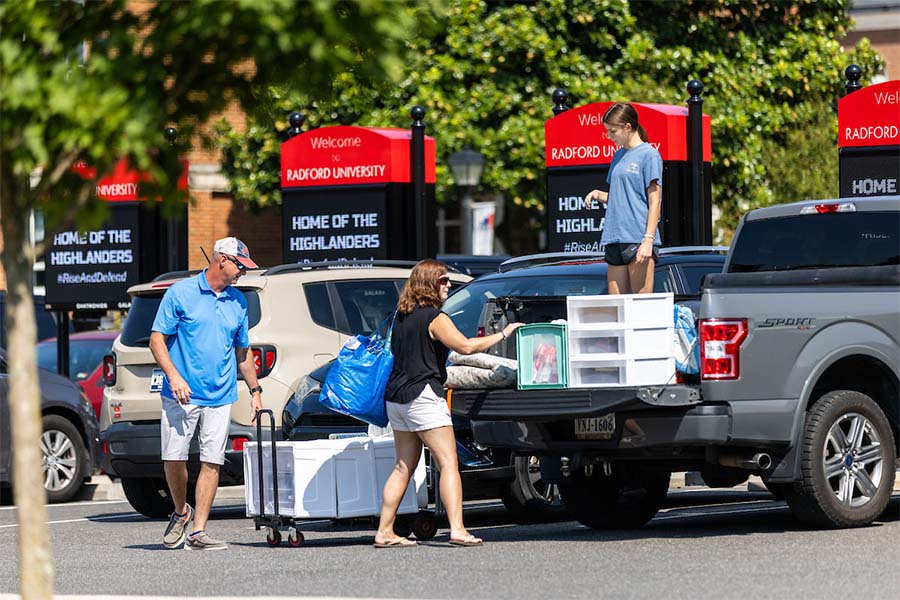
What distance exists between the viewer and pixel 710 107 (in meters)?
30.4

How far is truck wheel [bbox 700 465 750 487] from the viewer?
11.0m

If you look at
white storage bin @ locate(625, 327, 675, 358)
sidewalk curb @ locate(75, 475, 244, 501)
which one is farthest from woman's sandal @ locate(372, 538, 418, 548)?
sidewalk curb @ locate(75, 475, 244, 501)

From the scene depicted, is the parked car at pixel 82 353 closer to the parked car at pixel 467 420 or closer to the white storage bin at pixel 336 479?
the parked car at pixel 467 420

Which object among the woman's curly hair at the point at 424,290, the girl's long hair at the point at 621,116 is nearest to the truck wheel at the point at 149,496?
the woman's curly hair at the point at 424,290

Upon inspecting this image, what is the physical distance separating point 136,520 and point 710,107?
18.0 m

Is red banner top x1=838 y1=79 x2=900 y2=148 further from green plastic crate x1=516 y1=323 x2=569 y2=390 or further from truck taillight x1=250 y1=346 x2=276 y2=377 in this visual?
green plastic crate x1=516 y1=323 x2=569 y2=390

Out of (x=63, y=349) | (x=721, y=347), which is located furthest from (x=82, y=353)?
(x=721, y=347)

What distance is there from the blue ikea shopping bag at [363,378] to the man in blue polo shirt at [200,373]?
1.85 feet

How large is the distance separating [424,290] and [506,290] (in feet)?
4.51

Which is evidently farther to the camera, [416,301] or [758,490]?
[758,490]

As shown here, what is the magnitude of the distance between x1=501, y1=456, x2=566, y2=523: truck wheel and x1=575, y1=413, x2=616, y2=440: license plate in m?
1.53

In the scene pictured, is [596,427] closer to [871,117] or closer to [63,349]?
[871,117]

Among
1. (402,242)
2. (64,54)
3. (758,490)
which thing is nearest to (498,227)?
(402,242)

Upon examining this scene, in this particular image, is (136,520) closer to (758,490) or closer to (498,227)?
(758,490)
